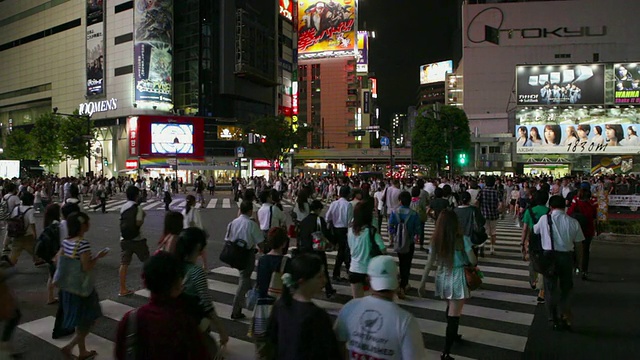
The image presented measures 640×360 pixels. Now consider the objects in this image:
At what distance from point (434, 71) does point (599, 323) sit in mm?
149482

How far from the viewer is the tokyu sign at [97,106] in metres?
62.6

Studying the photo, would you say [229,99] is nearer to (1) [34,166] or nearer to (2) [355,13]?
(1) [34,166]

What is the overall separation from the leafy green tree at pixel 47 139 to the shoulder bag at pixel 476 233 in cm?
5848

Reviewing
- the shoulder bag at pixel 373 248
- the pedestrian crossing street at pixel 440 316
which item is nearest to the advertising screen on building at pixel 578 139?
the pedestrian crossing street at pixel 440 316

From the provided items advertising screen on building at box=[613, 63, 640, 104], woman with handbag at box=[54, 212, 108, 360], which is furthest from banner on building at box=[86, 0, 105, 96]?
woman with handbag at box=[54, 212, 108, 360]

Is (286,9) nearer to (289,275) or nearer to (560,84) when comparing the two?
(560,84)

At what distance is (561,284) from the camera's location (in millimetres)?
6148

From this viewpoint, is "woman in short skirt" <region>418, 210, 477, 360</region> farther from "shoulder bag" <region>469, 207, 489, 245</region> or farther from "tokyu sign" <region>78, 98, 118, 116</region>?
"tokyu sign" <region>78, 98, 118, 116</region>

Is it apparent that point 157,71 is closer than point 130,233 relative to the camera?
No

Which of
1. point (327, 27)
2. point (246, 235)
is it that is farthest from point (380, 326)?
point (327, 27)

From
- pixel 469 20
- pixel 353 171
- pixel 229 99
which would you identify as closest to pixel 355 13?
pixel 353 171

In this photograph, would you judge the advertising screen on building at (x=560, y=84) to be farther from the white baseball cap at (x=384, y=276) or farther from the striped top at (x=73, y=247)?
the white baseball cap at (x=384, y=276)

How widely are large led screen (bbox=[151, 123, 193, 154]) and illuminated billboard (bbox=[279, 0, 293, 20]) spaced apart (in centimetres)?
A: 3368

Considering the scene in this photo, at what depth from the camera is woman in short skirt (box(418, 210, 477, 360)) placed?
195 inches
